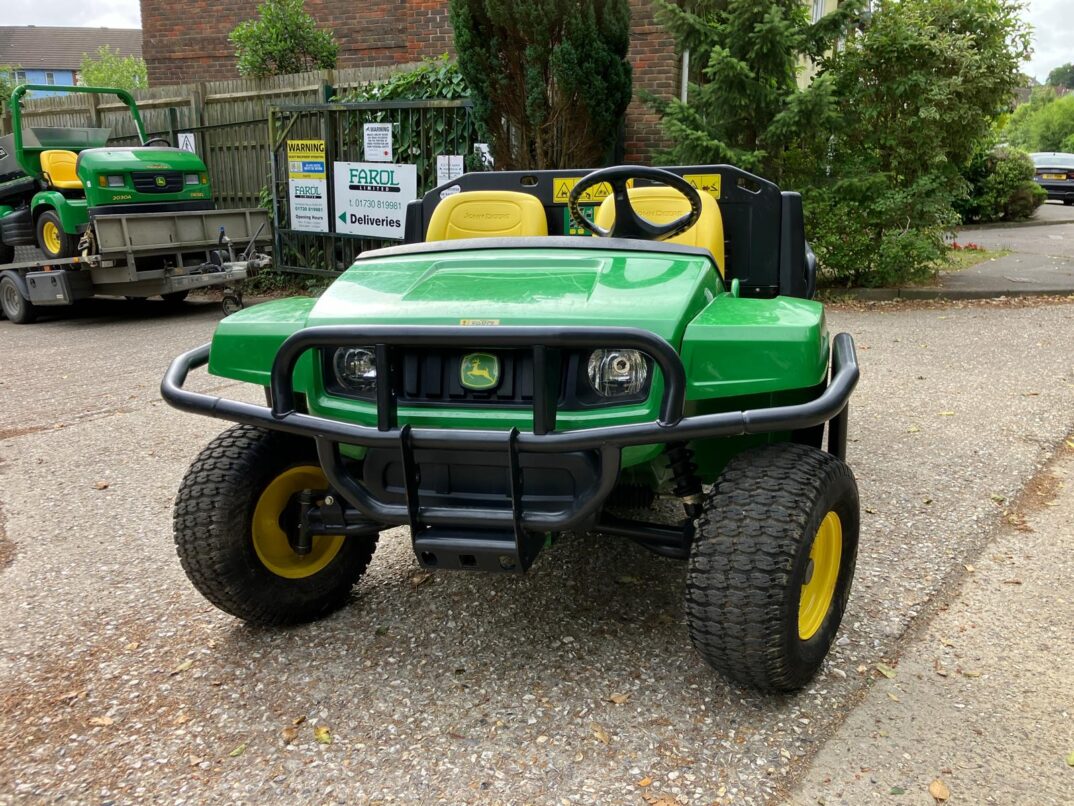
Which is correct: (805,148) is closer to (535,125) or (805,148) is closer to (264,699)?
(535,125)

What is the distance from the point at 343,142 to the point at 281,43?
4.06 m

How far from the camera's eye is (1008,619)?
3.14 metres

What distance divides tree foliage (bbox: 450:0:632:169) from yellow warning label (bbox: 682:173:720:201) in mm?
5149

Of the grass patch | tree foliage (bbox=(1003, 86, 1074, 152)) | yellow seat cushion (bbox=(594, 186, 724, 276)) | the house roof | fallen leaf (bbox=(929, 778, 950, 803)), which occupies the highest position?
the house roof

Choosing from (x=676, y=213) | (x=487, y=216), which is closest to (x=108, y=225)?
(x=487, y=216)

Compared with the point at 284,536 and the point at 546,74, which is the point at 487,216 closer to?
the point at 284,536

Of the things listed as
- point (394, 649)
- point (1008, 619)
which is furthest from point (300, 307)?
point (1008, 619)

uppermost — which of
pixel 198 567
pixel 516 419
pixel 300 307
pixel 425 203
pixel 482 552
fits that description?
pixel 425 203

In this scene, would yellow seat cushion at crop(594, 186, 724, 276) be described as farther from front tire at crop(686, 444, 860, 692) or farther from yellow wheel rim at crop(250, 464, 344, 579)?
yellow wheel rim at crop(250, 464, 344, 579)

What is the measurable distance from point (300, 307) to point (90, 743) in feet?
4.85

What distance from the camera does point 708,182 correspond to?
4172 millimetres

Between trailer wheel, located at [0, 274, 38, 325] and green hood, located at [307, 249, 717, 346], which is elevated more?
green hood, located at [307, 249, 717, 346]


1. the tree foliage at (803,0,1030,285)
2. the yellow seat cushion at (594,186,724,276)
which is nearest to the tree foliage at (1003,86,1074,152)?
the tree foliage at (803,0,1030,285)

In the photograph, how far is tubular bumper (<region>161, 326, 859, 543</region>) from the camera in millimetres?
2336
